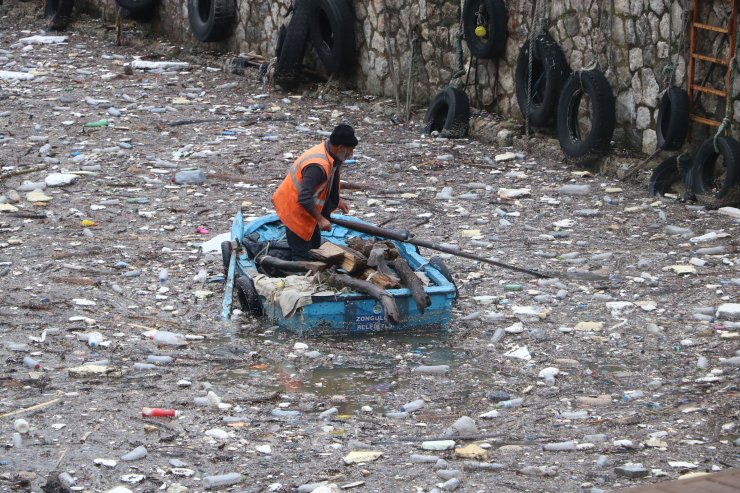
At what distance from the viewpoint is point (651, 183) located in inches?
385

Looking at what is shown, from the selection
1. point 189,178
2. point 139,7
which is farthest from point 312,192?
point 139,7

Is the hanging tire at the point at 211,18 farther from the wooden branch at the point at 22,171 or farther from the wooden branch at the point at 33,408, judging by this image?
the wooden branch at the point at 33,408

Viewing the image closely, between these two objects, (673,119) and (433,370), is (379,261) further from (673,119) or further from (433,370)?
(673,119)

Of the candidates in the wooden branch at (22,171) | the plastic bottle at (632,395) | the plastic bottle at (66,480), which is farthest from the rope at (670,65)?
the plastic bottle at (66,480)

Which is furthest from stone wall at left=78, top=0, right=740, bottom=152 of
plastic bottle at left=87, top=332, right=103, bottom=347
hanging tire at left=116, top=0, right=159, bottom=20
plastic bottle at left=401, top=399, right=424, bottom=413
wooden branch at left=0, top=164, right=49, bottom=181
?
plastic bottle at left=87, top=332, right=103, bottom=347

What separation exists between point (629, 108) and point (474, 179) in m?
1.55

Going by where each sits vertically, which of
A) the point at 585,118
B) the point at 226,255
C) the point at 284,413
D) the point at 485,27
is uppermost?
the point at 485,27

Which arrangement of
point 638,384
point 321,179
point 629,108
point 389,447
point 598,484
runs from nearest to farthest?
point 598,484, point 389,447, point 638,384, point 321,179, point 629,108

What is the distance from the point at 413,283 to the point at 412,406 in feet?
3.64

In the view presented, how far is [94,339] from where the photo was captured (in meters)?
6.67

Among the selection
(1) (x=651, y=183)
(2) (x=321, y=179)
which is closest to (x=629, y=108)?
(1) (x=651, y=183)

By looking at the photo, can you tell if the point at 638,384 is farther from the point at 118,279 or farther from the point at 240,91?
the point at 240,91

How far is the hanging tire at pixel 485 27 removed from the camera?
37.4ft

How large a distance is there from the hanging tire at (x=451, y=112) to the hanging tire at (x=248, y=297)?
16.5 feet
